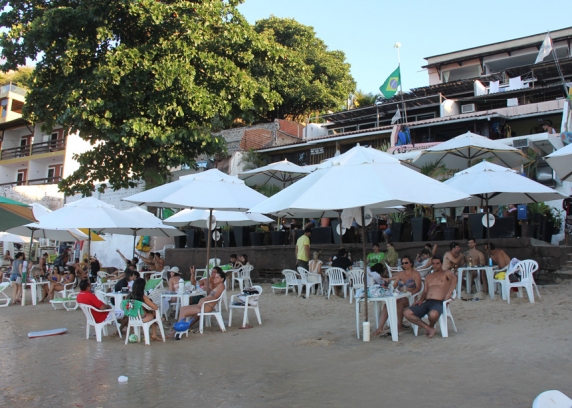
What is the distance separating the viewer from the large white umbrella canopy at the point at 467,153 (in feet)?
37.6

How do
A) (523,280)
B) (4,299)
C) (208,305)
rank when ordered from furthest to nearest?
(4,299) < (523,280) < (208,305)

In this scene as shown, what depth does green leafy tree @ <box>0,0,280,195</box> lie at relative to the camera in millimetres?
15516

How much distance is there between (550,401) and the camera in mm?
2865

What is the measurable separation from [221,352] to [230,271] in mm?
7025

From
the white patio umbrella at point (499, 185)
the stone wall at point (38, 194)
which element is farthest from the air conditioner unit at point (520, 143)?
the stone wall at point (38, 194)

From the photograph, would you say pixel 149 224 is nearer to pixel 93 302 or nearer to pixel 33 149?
pixel 93 302

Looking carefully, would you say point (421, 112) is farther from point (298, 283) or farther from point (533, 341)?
point (533, 341)

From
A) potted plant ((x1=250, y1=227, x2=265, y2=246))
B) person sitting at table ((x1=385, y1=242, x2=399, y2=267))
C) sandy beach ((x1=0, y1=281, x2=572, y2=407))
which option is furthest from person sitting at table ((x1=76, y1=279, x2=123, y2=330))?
potted plant ((x1=250, y1=227, x2=265, y2=246))

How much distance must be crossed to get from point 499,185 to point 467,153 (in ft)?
11.2

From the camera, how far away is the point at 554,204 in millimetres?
16562

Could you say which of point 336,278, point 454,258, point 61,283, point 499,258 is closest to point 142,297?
point 336,278

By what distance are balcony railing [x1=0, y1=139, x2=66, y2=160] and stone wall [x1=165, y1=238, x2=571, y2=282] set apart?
19.7 metres

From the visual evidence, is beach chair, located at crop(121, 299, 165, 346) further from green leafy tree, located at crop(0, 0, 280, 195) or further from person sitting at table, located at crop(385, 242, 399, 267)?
green leafy tree, located at crop(0, 0, 280, 195)

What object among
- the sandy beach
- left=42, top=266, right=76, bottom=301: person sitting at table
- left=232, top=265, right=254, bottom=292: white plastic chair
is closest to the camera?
the sandy beach
